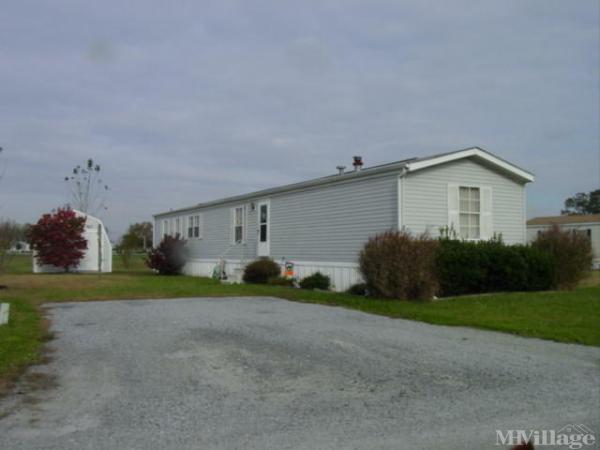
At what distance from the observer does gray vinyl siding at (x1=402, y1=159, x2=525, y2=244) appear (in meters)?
15.4

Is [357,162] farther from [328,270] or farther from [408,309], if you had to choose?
[408,309]

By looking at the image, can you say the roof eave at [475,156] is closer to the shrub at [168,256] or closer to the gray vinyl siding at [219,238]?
the gray vinyl siding at [219,238]

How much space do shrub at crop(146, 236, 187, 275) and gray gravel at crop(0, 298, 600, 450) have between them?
1745cm

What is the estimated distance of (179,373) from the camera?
21.4 ft

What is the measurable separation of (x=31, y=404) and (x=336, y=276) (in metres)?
12.5

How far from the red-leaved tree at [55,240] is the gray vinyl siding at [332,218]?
36.8ft

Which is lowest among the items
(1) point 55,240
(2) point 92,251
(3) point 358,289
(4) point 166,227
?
(3) point 358,289

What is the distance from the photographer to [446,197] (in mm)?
16094

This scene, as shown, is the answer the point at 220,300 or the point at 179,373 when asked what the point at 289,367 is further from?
the point at 220,300

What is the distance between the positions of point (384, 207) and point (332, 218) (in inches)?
91.8

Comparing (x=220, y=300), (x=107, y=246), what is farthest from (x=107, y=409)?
(x=107, y=246)

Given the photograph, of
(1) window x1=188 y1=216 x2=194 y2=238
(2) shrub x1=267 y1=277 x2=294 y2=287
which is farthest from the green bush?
(1) window x1=188 y1=216 x2=194 y2=238

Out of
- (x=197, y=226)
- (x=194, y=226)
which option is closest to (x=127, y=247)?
(x=194, y=226)

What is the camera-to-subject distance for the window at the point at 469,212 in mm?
16406
